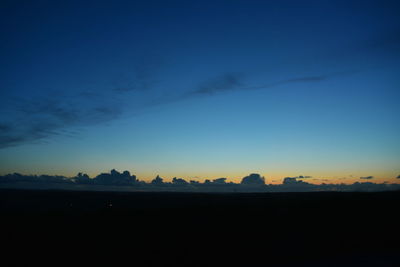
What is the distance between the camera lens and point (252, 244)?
30.3m

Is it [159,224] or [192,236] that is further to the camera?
[159,224]

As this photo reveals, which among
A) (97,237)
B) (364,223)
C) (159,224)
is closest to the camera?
(97,237)

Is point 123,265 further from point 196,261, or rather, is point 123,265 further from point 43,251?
point 43,251

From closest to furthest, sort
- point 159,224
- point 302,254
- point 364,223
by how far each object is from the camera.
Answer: point 302,254
point 159,224
point 364,223

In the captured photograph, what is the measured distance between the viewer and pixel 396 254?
24.9 meters

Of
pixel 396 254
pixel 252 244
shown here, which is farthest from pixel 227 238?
pixel 396 254

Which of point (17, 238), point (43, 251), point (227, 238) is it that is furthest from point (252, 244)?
point (17, 238)

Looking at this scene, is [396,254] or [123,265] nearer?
[123,265]

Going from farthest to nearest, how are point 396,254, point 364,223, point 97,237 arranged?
1. point 364,223
2. point 97,237
3. point 396,254

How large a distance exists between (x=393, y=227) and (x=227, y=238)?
2503 centimetres

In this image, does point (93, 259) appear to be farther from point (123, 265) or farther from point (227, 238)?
point (227, 238)

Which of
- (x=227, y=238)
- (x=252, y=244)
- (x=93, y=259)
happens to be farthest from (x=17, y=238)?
(x=252, y=244)

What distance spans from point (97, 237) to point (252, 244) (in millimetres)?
16728

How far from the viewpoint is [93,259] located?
24.0 meters
